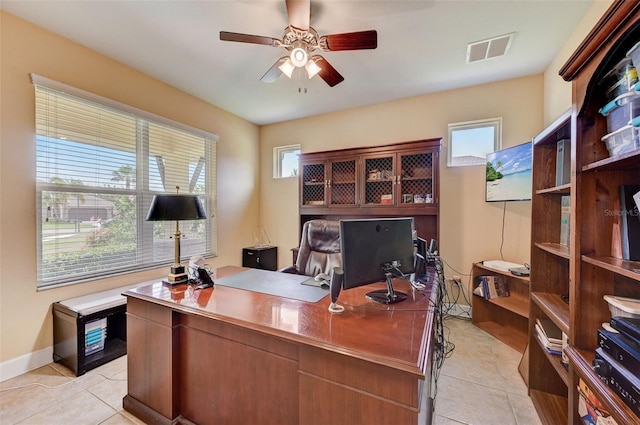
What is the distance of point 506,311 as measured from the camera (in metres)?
2.78

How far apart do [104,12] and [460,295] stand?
14.3ft

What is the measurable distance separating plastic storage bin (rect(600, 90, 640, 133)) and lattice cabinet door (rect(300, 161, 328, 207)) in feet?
9.13

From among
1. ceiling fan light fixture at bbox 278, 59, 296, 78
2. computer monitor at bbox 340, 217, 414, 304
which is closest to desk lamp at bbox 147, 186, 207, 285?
computer monitor at bbox 340, 217, 414, 304

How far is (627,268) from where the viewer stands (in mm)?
920

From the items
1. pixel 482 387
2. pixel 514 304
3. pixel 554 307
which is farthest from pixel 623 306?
pixel 514 304

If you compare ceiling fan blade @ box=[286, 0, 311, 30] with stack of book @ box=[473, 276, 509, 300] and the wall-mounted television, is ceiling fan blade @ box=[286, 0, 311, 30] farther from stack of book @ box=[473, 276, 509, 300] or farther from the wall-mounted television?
stack of book @ box=[473, 276, 509, 300]

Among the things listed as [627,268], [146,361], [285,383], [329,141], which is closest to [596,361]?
[627,268]

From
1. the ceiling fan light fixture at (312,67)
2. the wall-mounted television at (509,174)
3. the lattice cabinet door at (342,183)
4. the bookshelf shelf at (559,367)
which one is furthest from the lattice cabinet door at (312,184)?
the bookshelf shelf at (559,367)

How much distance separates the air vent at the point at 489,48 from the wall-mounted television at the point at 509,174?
0.88 metres

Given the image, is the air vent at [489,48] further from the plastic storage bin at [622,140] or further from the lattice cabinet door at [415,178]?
the plastic storage bin at [622,140]

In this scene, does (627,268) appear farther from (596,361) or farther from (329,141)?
(329,141)

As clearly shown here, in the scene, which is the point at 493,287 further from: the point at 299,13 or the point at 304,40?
the point at 299,13

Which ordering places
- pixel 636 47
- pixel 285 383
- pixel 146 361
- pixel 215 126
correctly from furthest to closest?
pixel 215 126 < pixel 146 361 < pixel 285 383 < pixel 636 47

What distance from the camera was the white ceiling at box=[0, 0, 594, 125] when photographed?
186 centimetres
